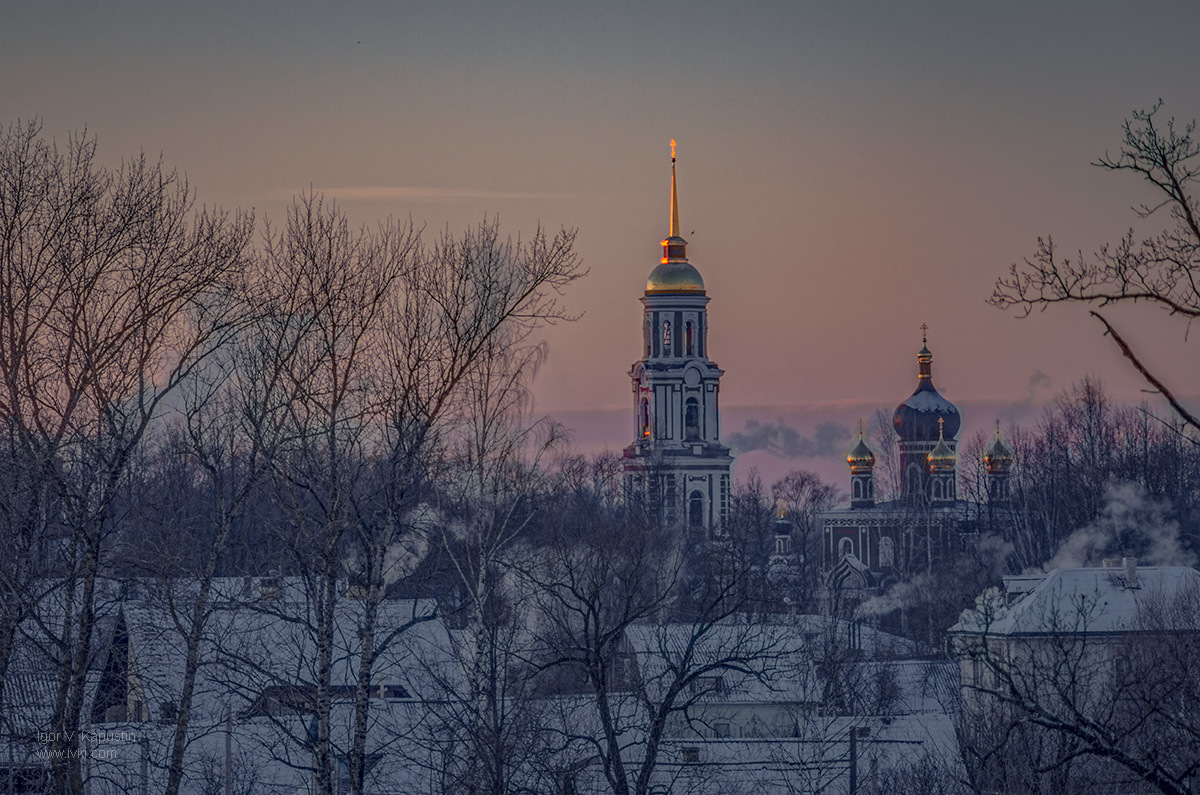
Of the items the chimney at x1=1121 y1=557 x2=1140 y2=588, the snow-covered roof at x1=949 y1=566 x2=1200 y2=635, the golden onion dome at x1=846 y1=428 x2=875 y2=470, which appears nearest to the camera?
the snow-covered roof at x1=949 y1=566 x2=1200 y2=635

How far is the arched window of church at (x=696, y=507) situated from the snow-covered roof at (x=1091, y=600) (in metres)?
43.1

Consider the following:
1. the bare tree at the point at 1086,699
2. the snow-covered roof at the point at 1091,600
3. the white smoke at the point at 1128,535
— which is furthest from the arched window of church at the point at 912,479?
the bare tree at the point at 1086,699

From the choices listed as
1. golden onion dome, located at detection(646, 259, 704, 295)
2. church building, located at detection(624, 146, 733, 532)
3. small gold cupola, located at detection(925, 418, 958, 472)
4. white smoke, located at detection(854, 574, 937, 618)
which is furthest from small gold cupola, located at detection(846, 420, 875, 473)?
white smoke, located at detection(854, 574, 937, 618)

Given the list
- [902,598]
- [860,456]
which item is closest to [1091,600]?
A: [902,598]

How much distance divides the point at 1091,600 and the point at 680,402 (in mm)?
47657

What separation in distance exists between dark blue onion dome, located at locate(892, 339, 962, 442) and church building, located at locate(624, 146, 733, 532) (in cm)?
1282

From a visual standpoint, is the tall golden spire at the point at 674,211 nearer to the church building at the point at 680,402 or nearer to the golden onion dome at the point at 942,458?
the church building at the point at 680,402

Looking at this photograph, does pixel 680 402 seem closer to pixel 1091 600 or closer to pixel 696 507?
pixel 696 507

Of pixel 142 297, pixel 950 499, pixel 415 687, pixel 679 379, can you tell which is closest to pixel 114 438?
pixel 142 297

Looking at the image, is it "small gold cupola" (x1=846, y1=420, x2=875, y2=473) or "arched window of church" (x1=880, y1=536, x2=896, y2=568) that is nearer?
"arched window of church" (x1=880, y1=536, x2=896, y2=568)

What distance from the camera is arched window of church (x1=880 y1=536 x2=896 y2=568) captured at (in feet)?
283

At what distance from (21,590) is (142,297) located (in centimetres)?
347

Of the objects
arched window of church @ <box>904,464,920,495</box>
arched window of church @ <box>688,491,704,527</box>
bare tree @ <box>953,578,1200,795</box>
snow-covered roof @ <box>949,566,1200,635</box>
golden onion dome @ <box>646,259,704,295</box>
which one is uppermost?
golden onion dome @ <box>646,259,704,295</box>

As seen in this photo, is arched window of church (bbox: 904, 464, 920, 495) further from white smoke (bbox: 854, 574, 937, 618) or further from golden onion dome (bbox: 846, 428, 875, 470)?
white smoke (bbox: 854, 574, 937, 618)
